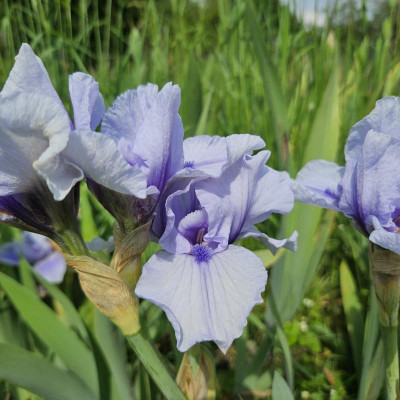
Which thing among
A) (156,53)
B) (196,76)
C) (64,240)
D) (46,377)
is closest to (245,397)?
(46,377)

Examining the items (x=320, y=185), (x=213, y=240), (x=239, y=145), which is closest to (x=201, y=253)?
(x=213, y=240)

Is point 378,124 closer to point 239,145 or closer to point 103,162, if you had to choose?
point 239,145

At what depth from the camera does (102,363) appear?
2.16 feet

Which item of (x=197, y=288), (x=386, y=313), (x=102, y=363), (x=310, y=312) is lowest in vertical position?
(x=310, y=312)

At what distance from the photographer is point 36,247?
1133 mm

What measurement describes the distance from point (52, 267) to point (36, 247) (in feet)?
0.35

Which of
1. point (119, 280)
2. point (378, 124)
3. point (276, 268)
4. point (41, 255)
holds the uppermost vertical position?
point (378, 124)

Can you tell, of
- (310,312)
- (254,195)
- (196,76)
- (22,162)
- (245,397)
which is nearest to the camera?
(22,162)

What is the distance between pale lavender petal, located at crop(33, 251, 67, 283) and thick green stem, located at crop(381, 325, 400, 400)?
695 millimetres

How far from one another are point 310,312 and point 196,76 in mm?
620

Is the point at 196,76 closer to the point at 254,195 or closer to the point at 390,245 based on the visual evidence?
the point at 254,195

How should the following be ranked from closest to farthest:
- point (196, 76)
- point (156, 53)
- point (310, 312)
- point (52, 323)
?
point (52, 323) < point (196, 76) < point (310, 312) < point (156, 53)

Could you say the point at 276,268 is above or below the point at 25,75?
below

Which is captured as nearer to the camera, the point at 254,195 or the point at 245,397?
the point at 254,195
